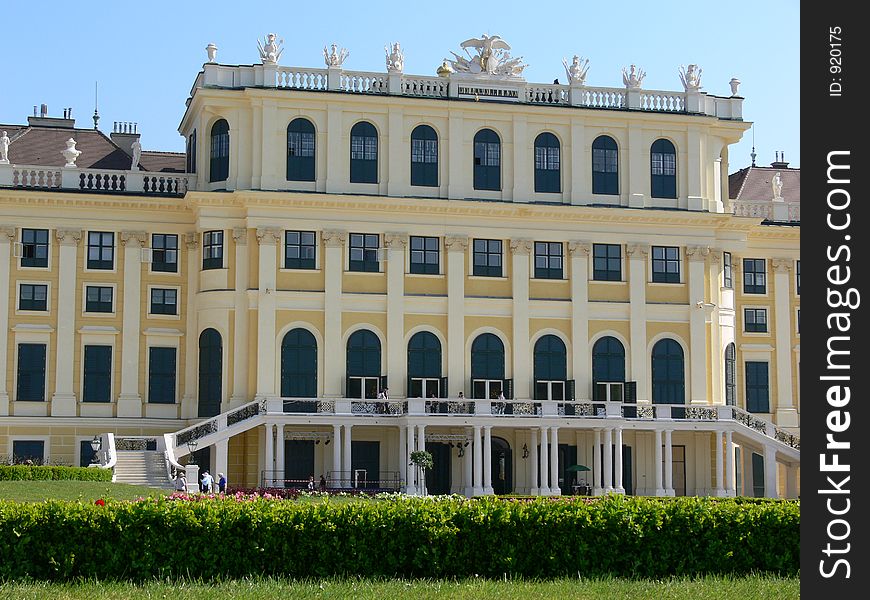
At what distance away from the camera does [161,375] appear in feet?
165

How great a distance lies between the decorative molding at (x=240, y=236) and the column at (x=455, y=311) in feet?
25.3

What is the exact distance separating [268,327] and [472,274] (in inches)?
324

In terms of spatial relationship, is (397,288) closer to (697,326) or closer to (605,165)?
(605,165)

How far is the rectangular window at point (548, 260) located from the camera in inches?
2036

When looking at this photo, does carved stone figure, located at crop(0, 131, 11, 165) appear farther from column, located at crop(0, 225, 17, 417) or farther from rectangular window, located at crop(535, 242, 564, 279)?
rectangular window, located at crop(535, 242, 564, 279)

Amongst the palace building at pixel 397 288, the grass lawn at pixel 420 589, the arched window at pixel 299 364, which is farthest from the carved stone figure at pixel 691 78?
the grass lawn at pixel 420 589

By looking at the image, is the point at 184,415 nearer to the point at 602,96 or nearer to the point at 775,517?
the point at 602,96

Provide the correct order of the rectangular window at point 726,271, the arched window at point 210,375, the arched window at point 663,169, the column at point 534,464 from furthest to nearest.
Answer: the rectangular window at point 726,271 < the arched window at point 663,169 < the arched window at point 210,375 < the column at point 534,464

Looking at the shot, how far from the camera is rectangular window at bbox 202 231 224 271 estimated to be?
50.1 metres

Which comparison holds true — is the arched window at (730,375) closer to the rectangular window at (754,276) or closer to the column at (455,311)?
the rectangular window at (754,276)

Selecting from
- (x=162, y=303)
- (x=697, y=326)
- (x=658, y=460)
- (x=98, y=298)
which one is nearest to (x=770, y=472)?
(x=658, y=460)
